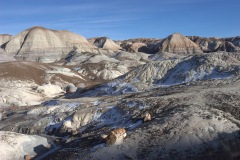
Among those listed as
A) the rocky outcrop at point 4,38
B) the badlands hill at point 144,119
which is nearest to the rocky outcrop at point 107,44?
the rocky outcrop at point 4,38

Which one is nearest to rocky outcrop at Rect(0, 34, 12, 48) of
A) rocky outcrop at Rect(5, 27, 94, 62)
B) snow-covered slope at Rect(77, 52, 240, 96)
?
rocky outcrop at Rect(5, 27, 94, 62)

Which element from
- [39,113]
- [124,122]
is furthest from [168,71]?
[124,122]

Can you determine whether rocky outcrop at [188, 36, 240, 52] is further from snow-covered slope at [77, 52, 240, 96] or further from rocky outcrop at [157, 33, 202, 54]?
snow-covered slope at [77, 52, 240, 96]

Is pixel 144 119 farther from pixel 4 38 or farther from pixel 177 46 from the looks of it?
pixel 4 38

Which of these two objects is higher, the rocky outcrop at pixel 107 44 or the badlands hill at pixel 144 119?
the rocky outcrop at pixel 107 44

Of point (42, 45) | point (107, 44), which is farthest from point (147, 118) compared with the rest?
point (107, 44)

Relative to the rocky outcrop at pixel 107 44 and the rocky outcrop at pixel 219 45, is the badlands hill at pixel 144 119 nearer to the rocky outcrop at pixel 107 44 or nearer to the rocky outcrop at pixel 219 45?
the rocky outcrop at pixel 107 44
